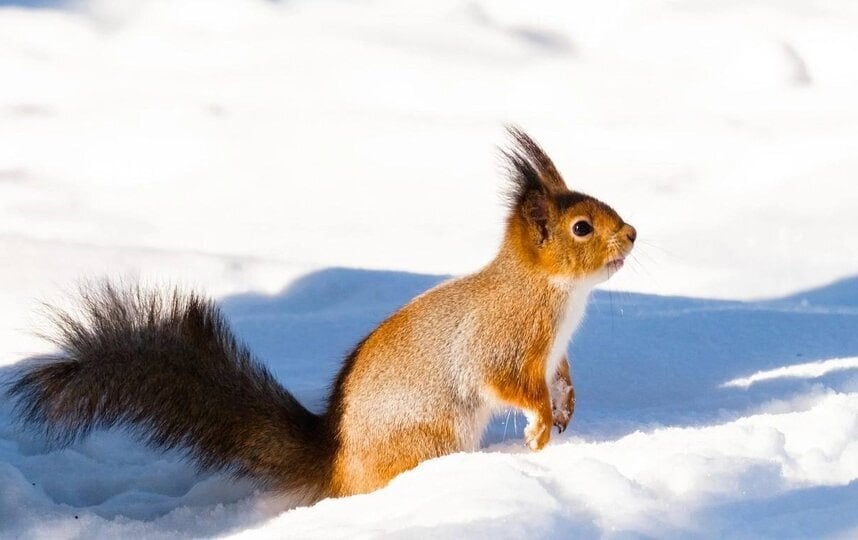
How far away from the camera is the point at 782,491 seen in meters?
2.71

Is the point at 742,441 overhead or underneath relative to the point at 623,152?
underneath

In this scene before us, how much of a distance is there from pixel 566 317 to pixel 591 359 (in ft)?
3.52

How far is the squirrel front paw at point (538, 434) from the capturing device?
126 inches

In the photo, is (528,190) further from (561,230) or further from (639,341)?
(639,341)

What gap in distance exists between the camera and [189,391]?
132 inches

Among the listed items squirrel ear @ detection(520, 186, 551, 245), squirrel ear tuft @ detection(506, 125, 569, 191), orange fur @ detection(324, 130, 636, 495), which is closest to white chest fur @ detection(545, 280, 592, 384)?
orange fur @ detection(324, 130, 636, 495)

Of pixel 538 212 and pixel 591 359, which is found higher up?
pixel 538 212

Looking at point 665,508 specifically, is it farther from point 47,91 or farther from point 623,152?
point 47,91

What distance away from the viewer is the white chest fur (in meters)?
3.29

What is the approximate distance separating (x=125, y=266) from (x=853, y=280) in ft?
9.80

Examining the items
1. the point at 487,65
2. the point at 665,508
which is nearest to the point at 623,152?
the point at 487,65

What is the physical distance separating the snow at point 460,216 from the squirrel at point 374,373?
140mm

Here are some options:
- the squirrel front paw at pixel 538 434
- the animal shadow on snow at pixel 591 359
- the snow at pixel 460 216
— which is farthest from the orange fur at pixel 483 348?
the animal shadow on snow at pixel 591 359

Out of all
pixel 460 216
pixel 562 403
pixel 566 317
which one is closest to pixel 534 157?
pixel 566 317
